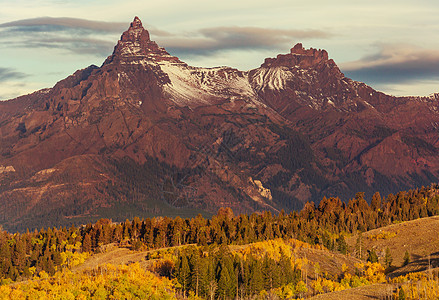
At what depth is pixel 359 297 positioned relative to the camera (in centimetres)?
18812

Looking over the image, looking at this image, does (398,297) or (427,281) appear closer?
(398,297)

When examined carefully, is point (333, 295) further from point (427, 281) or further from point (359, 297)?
point (427, 281)

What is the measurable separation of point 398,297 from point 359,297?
1067 cm

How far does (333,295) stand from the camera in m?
192

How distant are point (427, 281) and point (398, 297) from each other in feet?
62.0

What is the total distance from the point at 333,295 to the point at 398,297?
18157 mm

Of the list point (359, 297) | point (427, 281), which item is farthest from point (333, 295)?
point (427, 281)

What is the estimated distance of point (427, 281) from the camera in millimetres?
196875

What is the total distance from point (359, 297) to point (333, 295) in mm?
7501

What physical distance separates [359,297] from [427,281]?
2220 centimetres

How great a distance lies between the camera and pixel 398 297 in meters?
182
